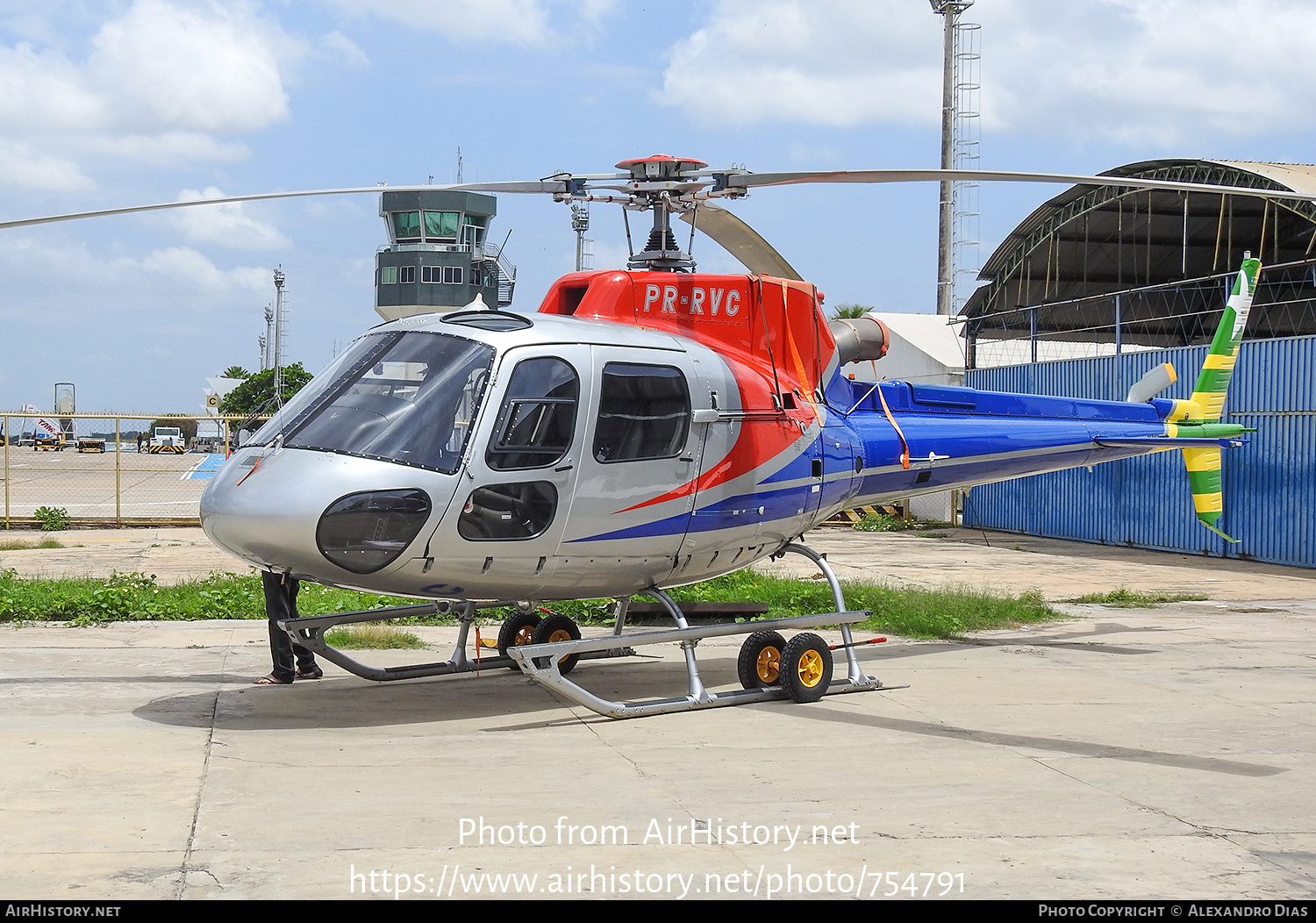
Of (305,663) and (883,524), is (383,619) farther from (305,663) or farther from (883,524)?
(883,524)

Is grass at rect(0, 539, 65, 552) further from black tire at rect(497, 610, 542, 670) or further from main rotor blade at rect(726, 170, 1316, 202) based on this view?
main rotor blade at rect(726, 170, 1316, 202)

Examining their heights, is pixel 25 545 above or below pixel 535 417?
below

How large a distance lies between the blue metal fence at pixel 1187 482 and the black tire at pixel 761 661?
44.5 feet

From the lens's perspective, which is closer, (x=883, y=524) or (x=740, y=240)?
(x=740, y=240)

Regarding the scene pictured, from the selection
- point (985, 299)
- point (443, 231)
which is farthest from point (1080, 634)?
point (443, 231)

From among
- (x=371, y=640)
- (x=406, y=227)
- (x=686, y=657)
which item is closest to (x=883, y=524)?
(x=371, y=640)

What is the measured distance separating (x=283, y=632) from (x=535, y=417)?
2.71 metres

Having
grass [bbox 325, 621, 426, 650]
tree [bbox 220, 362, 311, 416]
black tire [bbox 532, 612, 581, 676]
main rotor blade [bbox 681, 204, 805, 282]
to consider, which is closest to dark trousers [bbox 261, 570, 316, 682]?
grass [bbox 325, 621, 426, 650]

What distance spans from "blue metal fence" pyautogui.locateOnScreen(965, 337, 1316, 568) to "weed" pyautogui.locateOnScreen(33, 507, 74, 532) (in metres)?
19.4

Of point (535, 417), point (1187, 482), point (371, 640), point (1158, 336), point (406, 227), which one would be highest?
point (406, 227)

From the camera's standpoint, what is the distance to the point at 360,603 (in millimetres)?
13203

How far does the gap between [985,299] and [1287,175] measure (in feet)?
25.2

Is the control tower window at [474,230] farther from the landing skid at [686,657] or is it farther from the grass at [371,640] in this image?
the landing skid at [686,657]

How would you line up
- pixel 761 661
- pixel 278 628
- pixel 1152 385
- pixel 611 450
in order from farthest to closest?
pixel 1152 385 → pixel 761 661 → pixel 278 628 → pixel 611 450
